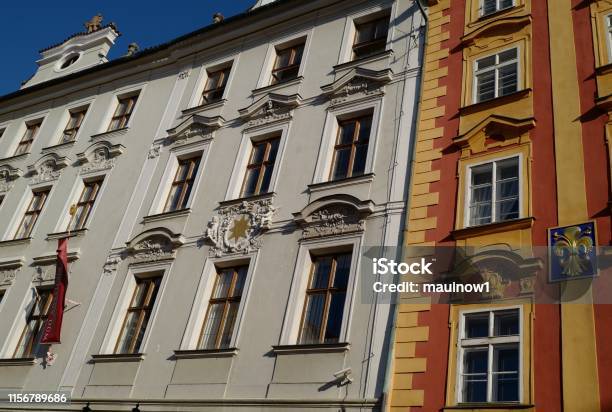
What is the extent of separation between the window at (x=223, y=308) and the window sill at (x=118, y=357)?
149 cm

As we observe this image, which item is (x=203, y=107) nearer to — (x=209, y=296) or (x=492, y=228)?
(x=209, y=296)

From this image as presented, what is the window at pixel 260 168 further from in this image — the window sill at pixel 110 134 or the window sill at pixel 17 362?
the window sill at pixel 17 362

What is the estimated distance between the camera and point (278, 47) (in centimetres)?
1888

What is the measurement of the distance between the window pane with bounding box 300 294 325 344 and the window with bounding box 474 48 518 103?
17.9 feet

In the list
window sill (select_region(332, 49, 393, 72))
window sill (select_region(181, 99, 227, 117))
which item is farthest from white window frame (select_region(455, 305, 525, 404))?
window sill (select_region(181, 99, 227, 117))

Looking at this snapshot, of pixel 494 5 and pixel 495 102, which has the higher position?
Answer: pixel 494 5

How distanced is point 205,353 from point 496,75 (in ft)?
28.1

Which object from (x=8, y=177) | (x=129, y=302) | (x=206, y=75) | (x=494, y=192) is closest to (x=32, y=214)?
(x=8, y=177)

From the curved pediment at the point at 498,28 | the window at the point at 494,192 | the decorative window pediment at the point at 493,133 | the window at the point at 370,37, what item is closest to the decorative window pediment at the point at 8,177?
the window at the point at 370,37

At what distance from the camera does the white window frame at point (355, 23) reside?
16812 mm

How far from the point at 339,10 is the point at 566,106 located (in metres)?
8.05

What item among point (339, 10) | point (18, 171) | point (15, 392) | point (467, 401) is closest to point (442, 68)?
point (339, 10)

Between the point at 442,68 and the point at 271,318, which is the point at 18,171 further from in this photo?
the point at 442,68

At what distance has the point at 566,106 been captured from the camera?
12.2 metres
